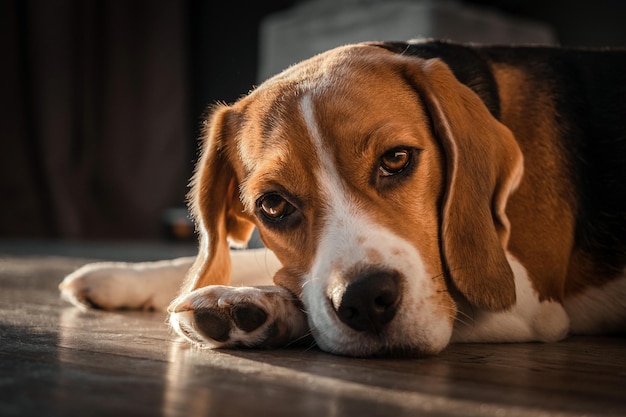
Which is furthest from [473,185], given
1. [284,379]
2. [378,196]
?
[284,379]

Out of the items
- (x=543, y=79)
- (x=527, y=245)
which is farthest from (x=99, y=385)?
(x=543, y=79)

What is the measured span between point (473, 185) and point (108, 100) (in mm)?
6998

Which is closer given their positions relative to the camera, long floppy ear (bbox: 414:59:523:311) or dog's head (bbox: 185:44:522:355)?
dog's head (bbox: 185:44:522:355)

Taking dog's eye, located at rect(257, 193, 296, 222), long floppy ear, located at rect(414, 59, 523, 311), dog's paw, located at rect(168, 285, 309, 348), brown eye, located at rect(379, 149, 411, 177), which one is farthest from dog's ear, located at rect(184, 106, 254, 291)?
long floppy ear, located at rect(414, 59, 523, 311)

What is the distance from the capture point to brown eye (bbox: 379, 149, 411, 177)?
2.16 metres

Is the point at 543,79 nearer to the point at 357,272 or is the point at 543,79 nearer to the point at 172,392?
the point at 357,272

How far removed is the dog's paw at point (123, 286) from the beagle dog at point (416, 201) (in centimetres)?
31

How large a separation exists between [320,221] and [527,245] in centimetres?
65

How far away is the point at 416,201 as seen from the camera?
2184 millimetres

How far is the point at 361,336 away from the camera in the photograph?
1.93 m

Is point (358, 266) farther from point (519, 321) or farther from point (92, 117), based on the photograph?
point (92, 117)

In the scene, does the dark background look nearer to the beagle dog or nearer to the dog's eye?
the beagle dog

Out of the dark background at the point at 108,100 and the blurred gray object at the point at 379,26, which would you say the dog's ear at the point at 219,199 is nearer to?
the blurred gray object at the point at 379,26

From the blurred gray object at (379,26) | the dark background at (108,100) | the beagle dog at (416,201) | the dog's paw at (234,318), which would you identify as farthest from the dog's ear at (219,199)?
the dark background at (108,100)
